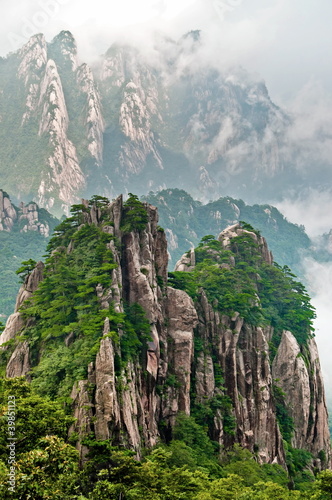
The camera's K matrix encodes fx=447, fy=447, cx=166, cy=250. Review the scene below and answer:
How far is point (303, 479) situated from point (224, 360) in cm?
1473

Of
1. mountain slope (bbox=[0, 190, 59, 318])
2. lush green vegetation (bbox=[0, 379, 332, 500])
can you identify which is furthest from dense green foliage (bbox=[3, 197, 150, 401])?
mountain slope (bbox=[0, 190, 59, 318])

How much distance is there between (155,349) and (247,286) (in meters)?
23.5

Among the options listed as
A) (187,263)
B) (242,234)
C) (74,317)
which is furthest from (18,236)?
(74,317)

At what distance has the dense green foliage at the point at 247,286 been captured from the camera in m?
53.0

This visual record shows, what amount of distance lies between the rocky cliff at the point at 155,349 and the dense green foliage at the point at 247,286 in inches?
11.2

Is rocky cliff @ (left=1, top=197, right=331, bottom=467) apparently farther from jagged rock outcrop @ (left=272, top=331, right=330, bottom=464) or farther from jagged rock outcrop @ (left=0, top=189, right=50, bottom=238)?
jagged rock outcrop @ (left=0, top=189, right=50, bottom=238)

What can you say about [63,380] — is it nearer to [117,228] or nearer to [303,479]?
[117,228]

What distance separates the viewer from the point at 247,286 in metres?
58.1

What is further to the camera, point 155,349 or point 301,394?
point 301,394

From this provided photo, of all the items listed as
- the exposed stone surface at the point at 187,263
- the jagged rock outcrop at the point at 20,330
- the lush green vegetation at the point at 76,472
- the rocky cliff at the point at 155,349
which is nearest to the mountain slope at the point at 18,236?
the exposed stone surface at the point at 187,263

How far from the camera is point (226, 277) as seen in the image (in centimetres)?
5684

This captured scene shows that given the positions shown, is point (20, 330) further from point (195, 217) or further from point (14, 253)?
point (195, 217)

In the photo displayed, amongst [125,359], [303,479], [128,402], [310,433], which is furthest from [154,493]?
[310,433]

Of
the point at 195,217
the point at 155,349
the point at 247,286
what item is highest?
the point at 195,217
